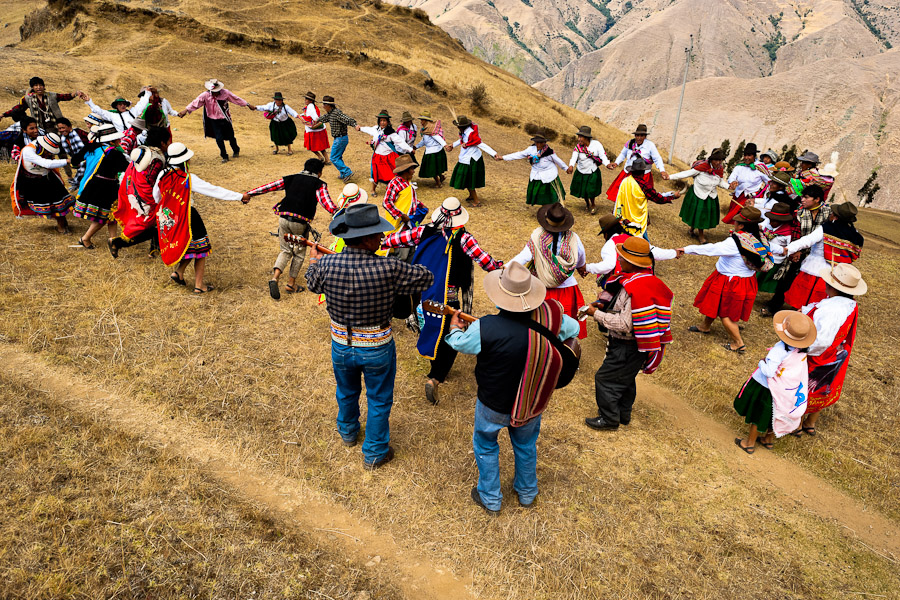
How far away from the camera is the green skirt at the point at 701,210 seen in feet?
32.5

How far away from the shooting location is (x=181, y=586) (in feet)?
9.93

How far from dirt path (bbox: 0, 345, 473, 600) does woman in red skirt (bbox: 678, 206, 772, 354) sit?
446cm

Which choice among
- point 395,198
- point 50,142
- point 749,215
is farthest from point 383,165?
point 749,215

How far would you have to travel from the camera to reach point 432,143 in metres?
10.7

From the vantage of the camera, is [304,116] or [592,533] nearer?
[592,533]

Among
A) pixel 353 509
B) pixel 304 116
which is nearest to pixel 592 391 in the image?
pixel 353 509

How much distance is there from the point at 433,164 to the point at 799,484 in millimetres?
8694

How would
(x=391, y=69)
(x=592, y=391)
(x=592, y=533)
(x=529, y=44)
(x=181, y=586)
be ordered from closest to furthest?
(x=181, y=586) < (x=592, y=533) < (x=592, y=391) < (x=391, y=69) < (x=529, y=44)

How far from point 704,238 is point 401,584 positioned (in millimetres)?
9864

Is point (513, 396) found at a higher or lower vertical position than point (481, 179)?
higher

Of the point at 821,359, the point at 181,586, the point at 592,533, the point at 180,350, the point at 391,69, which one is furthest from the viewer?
the point at 391,69

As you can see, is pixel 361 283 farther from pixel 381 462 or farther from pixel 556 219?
pixel 556 219

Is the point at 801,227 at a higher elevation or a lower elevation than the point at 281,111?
higher

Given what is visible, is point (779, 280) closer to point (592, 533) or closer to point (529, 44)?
point (592, 533)
